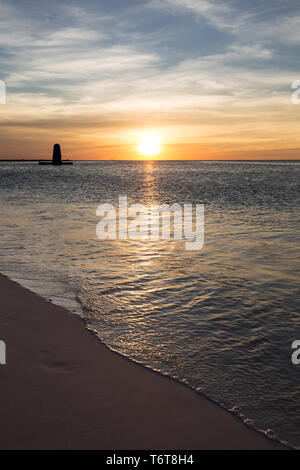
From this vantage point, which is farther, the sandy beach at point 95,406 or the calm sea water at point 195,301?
the calm sea water at point 195,301

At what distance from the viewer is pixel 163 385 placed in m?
4.34

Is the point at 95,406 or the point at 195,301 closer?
the point at 95,406

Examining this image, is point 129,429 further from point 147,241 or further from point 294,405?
point 147,241

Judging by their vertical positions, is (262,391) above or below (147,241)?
below

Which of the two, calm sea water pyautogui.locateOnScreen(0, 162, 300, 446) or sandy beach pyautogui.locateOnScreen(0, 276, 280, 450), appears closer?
sandy beach pyautogui.locateOnScreen(0, 276, 280, 450)

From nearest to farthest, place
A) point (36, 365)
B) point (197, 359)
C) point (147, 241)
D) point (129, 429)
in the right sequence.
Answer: point (129, 429) < point (36, 365) < point (197, 359) < point (147, 241)

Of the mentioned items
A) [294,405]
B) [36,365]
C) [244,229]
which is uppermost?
[244,229]

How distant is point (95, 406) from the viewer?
3785 mm

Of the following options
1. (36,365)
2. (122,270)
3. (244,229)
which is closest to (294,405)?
(36,365)

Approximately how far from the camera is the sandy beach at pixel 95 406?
3348 millimetres

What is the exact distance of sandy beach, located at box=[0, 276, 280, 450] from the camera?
3.35m

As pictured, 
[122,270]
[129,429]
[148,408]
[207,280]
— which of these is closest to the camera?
[129,429]

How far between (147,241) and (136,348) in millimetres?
8484
